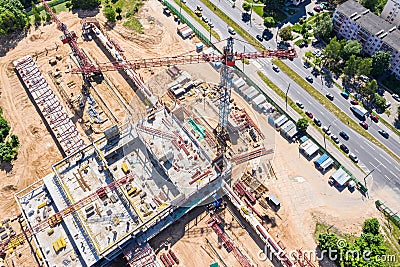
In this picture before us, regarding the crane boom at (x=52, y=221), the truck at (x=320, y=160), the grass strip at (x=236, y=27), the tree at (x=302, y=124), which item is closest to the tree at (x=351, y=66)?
the tree at (x=302, y=124)

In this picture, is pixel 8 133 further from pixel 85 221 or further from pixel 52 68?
pixel 85 221

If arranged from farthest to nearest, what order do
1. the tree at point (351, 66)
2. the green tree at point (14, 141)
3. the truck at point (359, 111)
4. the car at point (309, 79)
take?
the car at point (309, 79) → the tree at point (351, 66) → the truck at point (359, 111) → the green tree at point (14, 141)

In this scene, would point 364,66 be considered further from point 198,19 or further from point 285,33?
point 198,19

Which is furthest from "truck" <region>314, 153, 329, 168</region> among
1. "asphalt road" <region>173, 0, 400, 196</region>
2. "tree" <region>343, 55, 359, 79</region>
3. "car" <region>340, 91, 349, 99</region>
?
"tree" <region>343, 55, 359, 79</region>

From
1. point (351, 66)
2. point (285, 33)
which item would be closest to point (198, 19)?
point (285, 33)

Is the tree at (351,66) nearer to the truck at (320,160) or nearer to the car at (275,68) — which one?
the car at (275,68)

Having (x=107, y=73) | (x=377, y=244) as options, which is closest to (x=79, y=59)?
(x=107, y=73)

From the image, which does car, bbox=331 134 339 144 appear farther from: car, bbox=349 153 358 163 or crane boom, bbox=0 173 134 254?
crane boom, bbox=0 173 134 254
